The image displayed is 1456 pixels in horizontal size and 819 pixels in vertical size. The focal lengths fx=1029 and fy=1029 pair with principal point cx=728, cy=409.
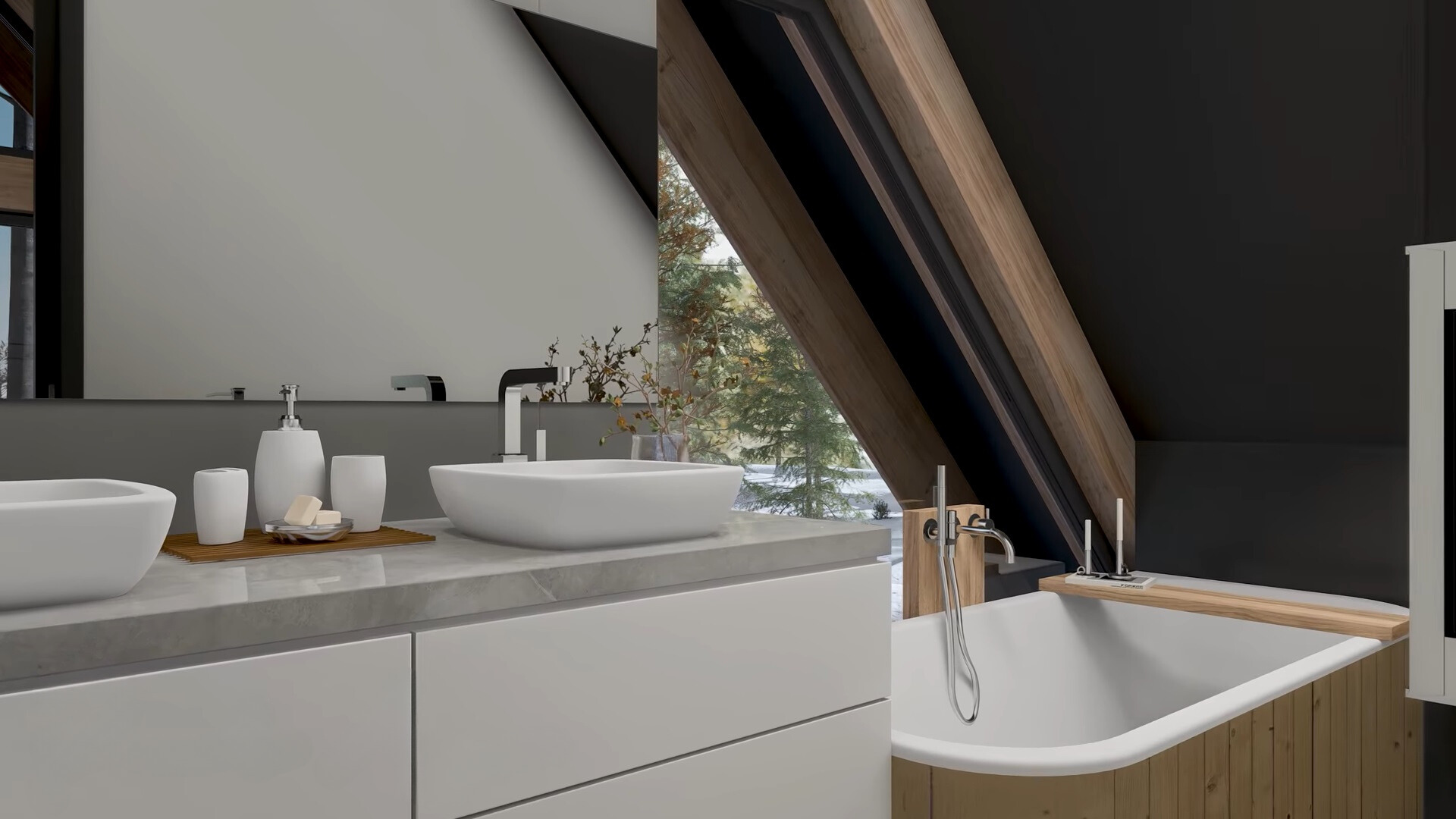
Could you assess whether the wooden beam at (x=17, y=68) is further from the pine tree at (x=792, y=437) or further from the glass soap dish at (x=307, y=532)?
the pine tree at (x=792, y=437)

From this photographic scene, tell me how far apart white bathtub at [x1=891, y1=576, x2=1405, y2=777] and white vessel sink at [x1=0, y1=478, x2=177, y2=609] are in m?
1.87

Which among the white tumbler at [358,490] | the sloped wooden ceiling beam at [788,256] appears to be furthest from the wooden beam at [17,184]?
the sloped wooden ceiling beam at [788,256]

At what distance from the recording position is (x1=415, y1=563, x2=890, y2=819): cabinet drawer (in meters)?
1.24

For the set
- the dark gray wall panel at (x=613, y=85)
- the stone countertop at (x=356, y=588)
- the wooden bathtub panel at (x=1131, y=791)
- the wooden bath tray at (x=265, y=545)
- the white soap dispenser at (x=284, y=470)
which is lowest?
the wooden bathtub panel at (x=1131, y=791)

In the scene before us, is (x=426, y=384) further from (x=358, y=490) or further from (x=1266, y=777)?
(x=1266, y=777)

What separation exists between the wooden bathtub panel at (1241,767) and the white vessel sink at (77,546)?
6.44ft

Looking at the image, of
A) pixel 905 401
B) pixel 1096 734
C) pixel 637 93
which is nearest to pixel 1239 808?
pixel 1096 734

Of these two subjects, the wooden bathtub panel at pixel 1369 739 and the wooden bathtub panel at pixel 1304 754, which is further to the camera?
the wooden bathtub panel at pixel 1369 739

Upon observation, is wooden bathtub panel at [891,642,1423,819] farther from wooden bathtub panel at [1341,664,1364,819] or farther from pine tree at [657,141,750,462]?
pine tree at [657,141,750,462]

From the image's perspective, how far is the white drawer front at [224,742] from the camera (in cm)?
96

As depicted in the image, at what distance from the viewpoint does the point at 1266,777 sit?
7.20ft

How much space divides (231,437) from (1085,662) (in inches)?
99.7

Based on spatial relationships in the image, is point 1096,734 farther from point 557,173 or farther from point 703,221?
point 557,173

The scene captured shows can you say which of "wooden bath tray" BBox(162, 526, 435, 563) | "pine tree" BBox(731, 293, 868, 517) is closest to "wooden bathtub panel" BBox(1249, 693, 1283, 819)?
"wooden bath tray" BBox(162, 526, 435, 563)
